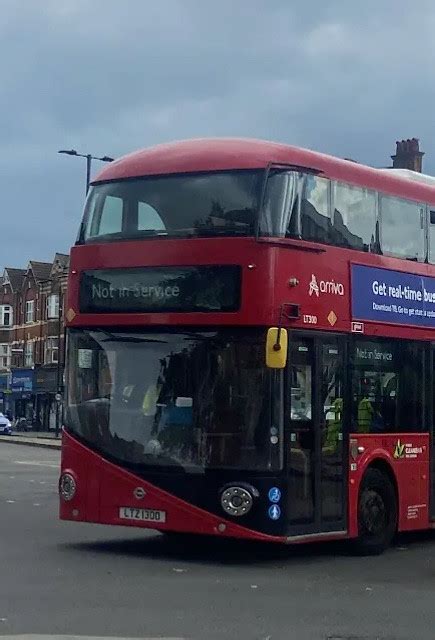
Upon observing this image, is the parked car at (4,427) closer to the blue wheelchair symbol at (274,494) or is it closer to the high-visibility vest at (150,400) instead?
the high-visibility vest at (150,400)

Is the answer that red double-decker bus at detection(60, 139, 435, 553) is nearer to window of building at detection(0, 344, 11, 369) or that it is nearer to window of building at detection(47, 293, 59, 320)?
window of building at detection(47, 293, 59, 320)

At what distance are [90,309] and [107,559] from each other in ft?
8.99

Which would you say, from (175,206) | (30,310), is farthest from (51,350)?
(175,206)

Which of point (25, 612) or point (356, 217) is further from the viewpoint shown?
point (356, 217)

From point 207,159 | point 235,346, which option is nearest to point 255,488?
point 235,346

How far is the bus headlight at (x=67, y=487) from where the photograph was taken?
13680 mm

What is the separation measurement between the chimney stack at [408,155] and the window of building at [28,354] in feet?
137

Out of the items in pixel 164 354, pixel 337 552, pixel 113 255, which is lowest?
pixel 337 552

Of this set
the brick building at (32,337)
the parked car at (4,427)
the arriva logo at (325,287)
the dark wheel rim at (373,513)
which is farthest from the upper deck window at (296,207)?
the brick building at (32,337)

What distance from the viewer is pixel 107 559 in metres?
13.2

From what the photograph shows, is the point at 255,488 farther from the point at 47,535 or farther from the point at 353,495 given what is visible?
the point at 47,535

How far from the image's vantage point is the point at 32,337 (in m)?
85.4

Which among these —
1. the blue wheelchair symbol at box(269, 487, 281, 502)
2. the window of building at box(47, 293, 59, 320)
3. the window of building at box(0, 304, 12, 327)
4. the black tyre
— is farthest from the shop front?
the blue wheelchair symbol at box(269, 487, 281, 502)

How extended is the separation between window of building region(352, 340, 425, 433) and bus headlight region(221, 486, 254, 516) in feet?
Answer: 6.29
